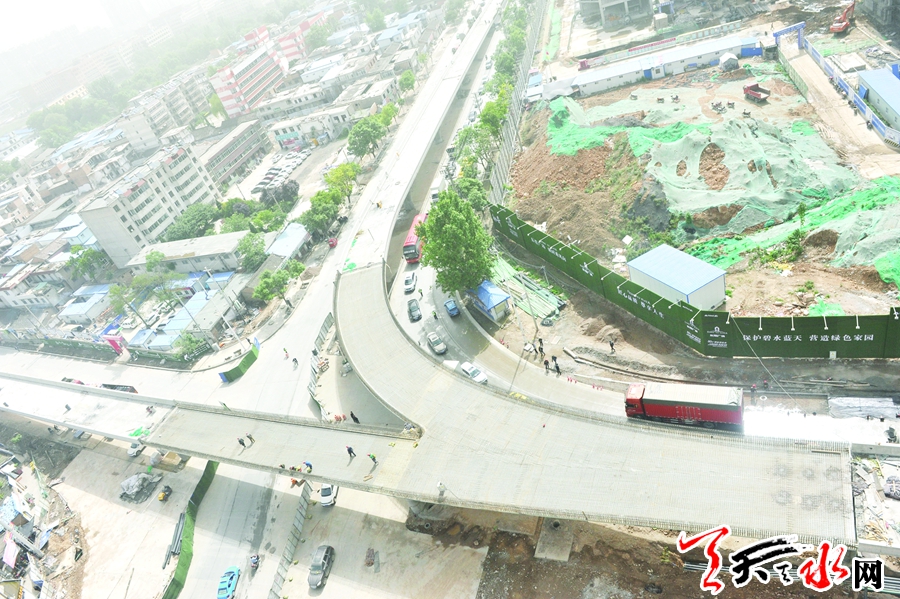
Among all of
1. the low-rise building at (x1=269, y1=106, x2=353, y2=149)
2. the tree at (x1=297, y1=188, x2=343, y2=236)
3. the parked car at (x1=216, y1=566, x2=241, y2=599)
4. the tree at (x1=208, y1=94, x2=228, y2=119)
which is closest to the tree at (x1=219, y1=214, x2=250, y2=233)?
the tree at (x1=297, y1=188, x2=343, y2=236)

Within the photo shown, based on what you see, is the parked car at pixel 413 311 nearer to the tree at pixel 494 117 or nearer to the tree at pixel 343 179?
the tree at pixel 343 179

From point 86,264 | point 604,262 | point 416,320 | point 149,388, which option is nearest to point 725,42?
point 604,262

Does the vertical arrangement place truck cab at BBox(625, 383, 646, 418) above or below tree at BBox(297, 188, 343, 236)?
below

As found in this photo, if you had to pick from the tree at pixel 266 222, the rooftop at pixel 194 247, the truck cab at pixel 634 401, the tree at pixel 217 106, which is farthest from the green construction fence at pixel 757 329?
the tree at pixel 217 106

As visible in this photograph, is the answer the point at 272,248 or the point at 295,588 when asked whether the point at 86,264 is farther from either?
the point at 295,588

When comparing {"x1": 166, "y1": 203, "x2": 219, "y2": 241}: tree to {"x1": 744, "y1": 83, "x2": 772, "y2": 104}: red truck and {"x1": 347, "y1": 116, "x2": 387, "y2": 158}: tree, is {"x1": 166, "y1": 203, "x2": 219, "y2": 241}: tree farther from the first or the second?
{"x1": 744, "y1": 83, "x2": 772, "y2": 104}: red truck

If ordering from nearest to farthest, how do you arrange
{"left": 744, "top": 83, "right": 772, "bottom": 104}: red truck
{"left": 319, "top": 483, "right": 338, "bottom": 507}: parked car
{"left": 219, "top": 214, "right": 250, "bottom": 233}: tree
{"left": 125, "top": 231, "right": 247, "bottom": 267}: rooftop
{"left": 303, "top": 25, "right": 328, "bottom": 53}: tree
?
{"left": 319, "top": 483, "right": 338, "bottom": 507}: parked car
{"left": 744, "top": 83, "right": 772, "bottom": 104}: red truck
{"left": 125, "top": 231, "right": 247, "bottom": 267}: rooftop
{"left": 219, "top": 214, "right": 250, "bottom": 233}: tree
{"left": 303, "top": 25, "right": 328, "bottom": 53}: tree

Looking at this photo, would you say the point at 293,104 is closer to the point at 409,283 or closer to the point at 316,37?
the point at 316,37
